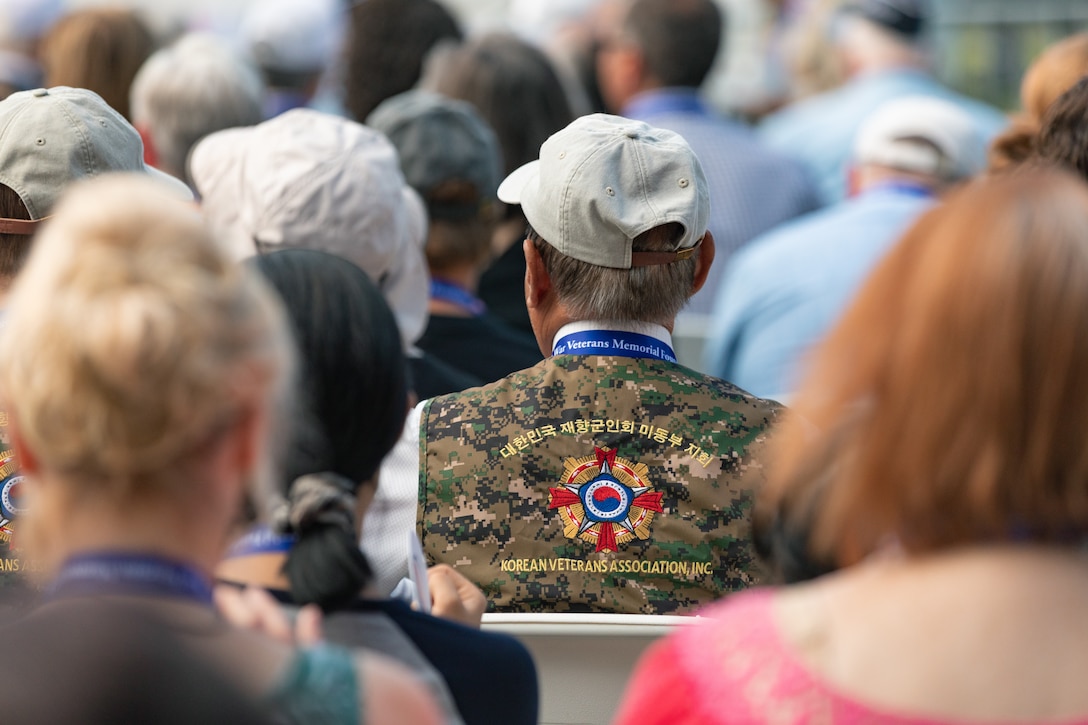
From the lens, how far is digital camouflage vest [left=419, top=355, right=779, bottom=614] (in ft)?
8.65

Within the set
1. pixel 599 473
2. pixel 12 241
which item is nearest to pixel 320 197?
pixel 12 241

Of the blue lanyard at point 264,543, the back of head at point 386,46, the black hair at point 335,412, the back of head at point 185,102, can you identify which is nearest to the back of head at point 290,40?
the back of head at point 386,46

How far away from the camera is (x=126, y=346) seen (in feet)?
4.48

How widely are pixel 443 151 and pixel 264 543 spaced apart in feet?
9.04

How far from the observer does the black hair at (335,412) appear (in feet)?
5.92

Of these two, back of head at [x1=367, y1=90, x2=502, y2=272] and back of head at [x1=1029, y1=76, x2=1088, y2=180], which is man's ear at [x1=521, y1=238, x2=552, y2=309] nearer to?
back of head at [x1=1029, y1=76, x2=1088, y2=180]

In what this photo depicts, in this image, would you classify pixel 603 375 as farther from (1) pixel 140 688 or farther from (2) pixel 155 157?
(2) pixel 155 157

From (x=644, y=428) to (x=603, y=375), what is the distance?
0.43ft

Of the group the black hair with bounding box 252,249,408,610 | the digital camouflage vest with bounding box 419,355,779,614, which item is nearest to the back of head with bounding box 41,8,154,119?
the digital camouflage vest with bounding box 419,355,779,614

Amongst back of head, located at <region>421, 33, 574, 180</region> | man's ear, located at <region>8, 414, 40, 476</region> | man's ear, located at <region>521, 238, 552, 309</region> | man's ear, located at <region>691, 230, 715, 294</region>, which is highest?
man's ear, located at <region>8, 414, 40, 476</region>

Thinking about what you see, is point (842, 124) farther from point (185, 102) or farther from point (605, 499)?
point (605, 499)

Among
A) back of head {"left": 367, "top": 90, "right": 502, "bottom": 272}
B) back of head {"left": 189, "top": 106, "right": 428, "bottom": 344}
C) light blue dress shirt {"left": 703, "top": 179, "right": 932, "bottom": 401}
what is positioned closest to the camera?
back of head {"left": 189, "top": 106, "right": 428, "bottom": 344}

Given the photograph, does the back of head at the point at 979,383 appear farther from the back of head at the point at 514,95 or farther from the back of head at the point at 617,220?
the back of head at the point at 514,95

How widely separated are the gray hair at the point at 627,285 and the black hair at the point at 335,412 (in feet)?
3.01
